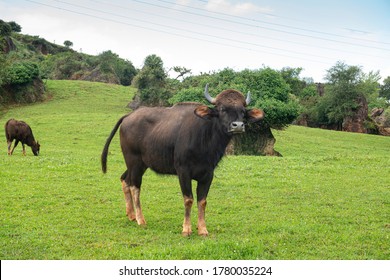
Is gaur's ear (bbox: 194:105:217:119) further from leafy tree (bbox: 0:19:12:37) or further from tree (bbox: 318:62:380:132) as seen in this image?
leafy tree (bbox: 0:19:12:37)

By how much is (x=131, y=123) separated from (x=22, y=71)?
157ft

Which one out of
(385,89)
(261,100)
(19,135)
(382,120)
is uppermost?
(385,89)

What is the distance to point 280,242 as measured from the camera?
8.12 m

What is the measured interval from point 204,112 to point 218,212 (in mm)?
3425

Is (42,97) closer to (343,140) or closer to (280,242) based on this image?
(343,140)

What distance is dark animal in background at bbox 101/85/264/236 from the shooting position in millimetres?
8625

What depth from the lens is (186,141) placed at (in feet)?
29.5

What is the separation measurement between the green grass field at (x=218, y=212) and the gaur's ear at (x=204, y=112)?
7.99 feet

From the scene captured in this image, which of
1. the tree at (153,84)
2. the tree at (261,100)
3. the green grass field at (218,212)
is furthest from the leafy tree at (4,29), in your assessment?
the green grass field at (218,212)

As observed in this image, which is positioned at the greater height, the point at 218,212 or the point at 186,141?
the point at 186,141

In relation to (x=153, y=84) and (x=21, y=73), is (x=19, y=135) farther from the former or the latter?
(x=21, y=73)

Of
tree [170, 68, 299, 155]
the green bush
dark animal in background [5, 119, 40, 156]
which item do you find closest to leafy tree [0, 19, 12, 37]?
the green bush

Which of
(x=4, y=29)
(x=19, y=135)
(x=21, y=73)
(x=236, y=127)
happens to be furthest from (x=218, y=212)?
(x=4, y=29)

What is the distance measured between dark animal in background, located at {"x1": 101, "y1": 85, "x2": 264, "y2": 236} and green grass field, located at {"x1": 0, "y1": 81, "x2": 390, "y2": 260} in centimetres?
91
